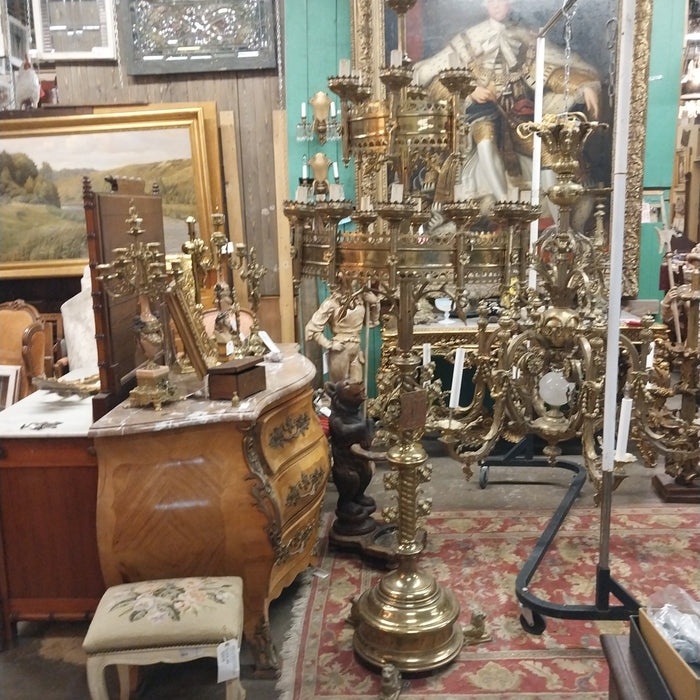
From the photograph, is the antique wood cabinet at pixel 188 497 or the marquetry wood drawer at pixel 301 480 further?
the marquetry wood drawer at pixel 301 480

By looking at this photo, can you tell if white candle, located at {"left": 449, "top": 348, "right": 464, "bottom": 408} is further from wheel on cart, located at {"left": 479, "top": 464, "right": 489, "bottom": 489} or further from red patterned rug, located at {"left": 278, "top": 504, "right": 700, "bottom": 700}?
wheel on cart, located at {"left": 479, "top": 464, "right": 489, "bottom": 489}

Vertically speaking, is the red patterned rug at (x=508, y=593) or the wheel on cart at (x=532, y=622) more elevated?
the wheel on cart at (x=532, y=622)

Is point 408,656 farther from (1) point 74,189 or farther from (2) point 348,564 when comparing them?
(1) point 74,189

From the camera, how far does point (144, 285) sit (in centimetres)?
242

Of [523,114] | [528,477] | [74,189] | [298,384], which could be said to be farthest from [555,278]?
[74,189]

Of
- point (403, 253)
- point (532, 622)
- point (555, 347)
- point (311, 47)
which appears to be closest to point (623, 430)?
point (555, 347)

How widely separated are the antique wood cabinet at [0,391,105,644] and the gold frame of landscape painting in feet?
7.24

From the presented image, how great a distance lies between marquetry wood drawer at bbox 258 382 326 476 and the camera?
8.35ft

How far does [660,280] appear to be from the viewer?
16.0 feet

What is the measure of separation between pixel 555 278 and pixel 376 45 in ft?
8.62

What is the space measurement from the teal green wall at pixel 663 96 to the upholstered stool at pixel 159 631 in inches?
159

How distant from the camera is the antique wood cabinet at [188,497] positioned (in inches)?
91.8

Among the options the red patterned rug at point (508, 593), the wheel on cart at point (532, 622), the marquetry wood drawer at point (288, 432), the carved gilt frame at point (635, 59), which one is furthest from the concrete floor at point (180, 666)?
the carved gilt frame at point (635, 59)

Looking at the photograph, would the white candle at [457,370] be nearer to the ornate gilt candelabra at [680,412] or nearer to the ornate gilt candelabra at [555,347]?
the ornate gilt candelabra at [555,347]
